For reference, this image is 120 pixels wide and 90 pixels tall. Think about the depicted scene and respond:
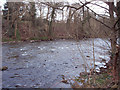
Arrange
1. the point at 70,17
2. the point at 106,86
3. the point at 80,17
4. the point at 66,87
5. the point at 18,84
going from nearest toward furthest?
the point at 106,86
the point at 66,87
the point at 18,84
the point at 80,17
the point at 70,17

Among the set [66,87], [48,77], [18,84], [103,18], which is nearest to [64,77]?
[48,77]

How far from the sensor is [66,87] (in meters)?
3.75

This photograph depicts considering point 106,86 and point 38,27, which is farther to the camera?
point 38,27

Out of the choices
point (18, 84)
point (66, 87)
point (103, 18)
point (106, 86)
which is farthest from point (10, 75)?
point (103, 18)

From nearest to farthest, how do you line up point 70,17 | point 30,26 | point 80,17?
point 80,17
point 70,17
point 30,26

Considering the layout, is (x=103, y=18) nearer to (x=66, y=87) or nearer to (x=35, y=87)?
(x=66, y=87)

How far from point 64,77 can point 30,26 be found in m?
16.6

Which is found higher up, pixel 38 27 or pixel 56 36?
pixel 38 27

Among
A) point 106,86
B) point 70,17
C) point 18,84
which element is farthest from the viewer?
point 70,17

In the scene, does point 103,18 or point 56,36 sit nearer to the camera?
point 103,18

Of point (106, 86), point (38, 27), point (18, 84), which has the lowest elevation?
point (18, 84)

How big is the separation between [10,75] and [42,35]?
15.5 meters

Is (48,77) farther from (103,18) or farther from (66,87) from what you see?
(103,18)

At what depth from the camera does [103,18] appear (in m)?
4.86
